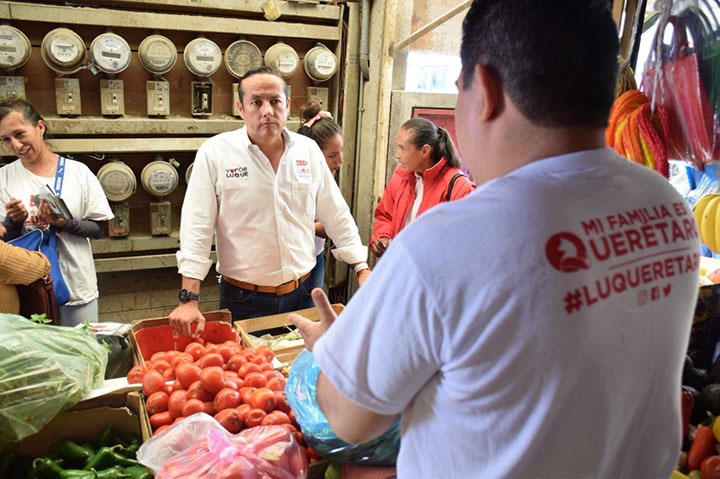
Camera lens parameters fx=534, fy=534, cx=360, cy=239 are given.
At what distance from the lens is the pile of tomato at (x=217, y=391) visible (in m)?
1.67

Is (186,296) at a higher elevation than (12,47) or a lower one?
lower

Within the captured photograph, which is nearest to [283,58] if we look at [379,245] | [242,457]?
[379,245]

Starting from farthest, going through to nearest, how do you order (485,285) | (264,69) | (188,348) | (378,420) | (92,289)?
1. (92,289)
2. (264,69)
3. (188,348)
4. (378,420)
5. (485,285)

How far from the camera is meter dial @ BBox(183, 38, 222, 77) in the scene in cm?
377

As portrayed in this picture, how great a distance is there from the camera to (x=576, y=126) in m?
0.73

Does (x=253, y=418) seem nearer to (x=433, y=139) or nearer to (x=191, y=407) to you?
(x=191, y=407)

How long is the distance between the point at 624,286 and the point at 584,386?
14cm

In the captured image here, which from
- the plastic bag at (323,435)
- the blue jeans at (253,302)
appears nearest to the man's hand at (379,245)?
the blue jeans at (253,302)

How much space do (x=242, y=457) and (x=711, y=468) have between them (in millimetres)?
1378

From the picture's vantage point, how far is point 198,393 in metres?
1.75

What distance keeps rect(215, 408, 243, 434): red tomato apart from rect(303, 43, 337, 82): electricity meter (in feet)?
10.2

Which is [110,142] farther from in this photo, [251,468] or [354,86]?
[251,468]

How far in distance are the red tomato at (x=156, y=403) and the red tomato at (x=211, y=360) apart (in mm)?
171

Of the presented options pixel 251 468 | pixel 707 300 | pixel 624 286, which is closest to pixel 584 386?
pixel 624 286
